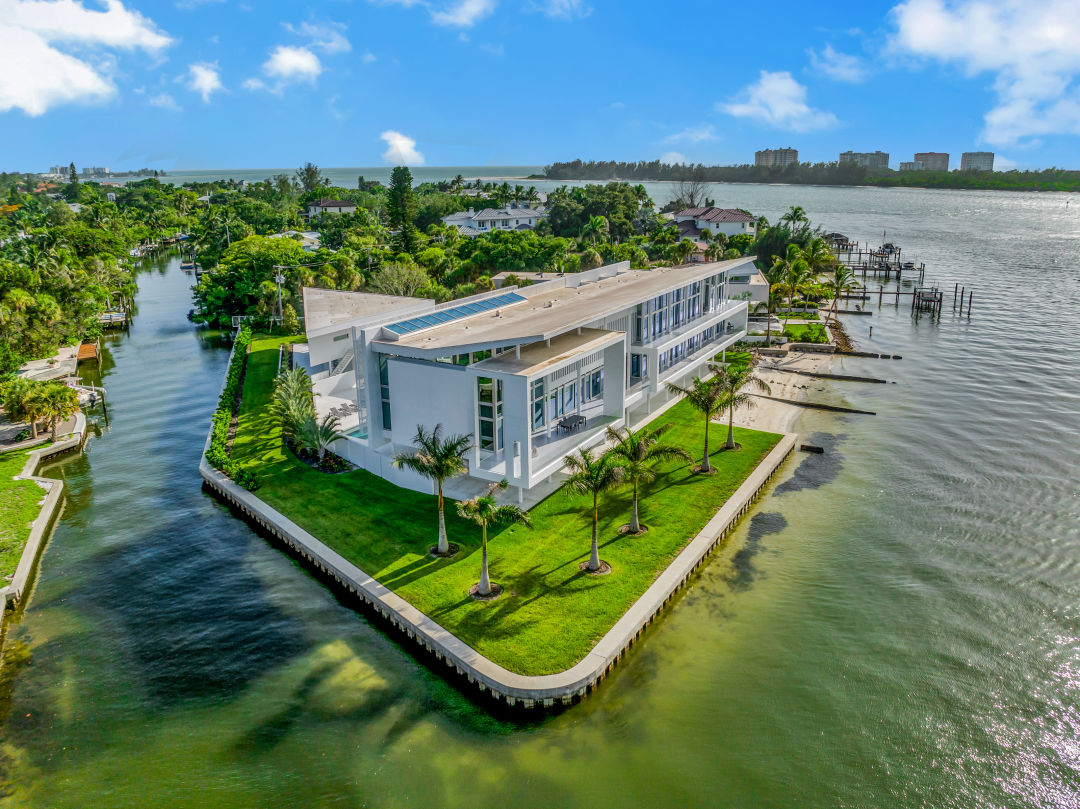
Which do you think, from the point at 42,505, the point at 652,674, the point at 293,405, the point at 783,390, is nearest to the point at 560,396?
the point at 652,674

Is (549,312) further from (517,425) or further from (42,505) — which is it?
(42,505)

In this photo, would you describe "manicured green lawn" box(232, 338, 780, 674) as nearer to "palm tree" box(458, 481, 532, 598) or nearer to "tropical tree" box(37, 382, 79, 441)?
"palm tree" box(458, 481, 532, 598)

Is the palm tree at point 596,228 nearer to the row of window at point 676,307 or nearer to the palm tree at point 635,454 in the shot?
the row of window at point 676,307

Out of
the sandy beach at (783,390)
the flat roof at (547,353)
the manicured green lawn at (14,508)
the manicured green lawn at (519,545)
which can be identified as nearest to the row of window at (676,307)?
the flat roof at (547,353)

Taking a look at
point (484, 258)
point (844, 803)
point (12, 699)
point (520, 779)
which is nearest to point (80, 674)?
point (12, 699)

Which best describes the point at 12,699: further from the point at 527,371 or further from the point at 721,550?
the point at 721,550

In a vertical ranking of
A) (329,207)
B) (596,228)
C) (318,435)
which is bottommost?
(318,435)

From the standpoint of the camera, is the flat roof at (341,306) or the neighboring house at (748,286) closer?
the flat roof at (341,306)
